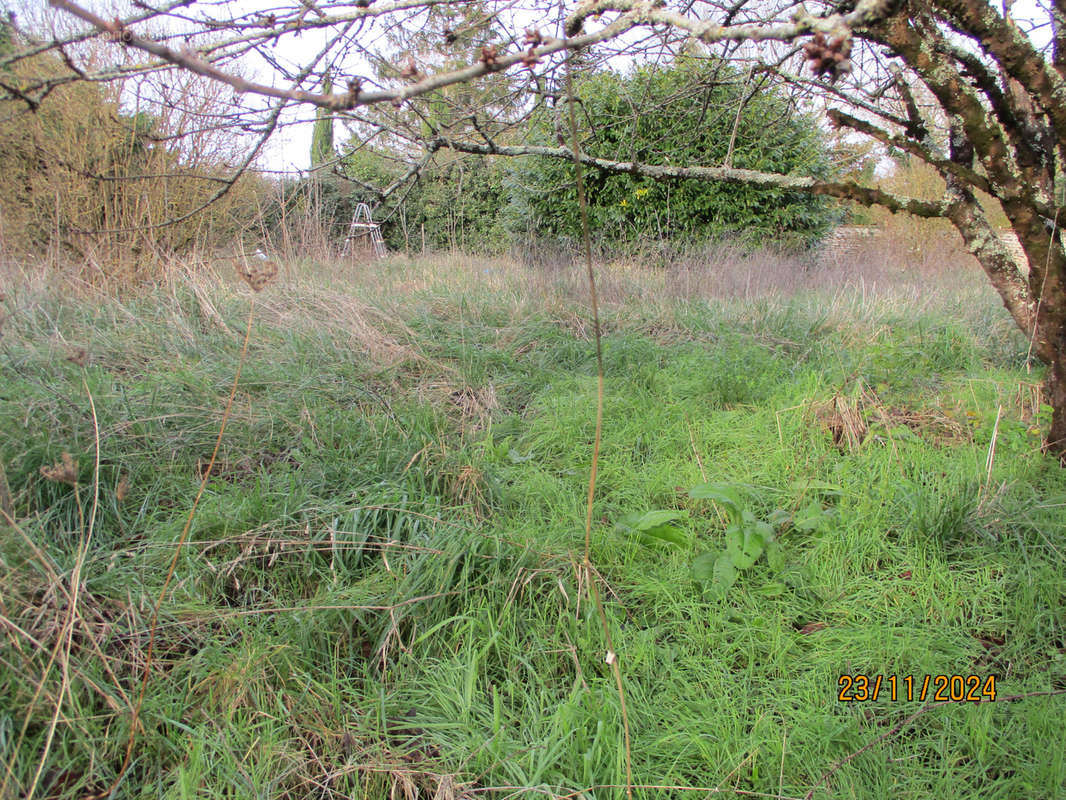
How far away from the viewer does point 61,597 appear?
1.69m

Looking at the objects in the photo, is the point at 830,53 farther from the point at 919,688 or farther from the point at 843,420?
the point at 843,420

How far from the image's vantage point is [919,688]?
162 centimetres

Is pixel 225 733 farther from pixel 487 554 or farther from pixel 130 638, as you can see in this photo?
pixel 487 554

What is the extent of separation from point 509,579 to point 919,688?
1178 millimetres

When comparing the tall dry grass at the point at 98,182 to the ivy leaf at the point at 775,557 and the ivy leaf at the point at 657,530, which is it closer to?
the ivy leaf at the point at 657,530

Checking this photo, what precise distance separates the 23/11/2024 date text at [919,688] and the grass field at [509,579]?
3 cm

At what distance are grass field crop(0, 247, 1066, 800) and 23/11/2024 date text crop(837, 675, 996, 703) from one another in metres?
0.03

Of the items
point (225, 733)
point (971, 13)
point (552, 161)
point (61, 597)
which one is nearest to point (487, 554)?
point (225, 733)

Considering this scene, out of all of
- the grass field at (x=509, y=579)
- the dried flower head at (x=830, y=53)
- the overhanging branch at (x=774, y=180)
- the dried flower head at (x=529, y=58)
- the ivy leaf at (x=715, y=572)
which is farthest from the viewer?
the overhanging branch at (x=774, y=180)

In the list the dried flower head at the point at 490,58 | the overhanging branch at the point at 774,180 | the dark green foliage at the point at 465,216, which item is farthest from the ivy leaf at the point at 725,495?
the dark green foliage at the point at 465,216

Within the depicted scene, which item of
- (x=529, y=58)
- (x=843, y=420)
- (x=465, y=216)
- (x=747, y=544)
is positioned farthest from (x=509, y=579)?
(x=465, y=216)

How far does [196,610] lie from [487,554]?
885mm

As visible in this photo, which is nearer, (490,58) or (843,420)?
(490,58)

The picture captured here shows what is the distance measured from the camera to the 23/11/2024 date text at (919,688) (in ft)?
5.24
